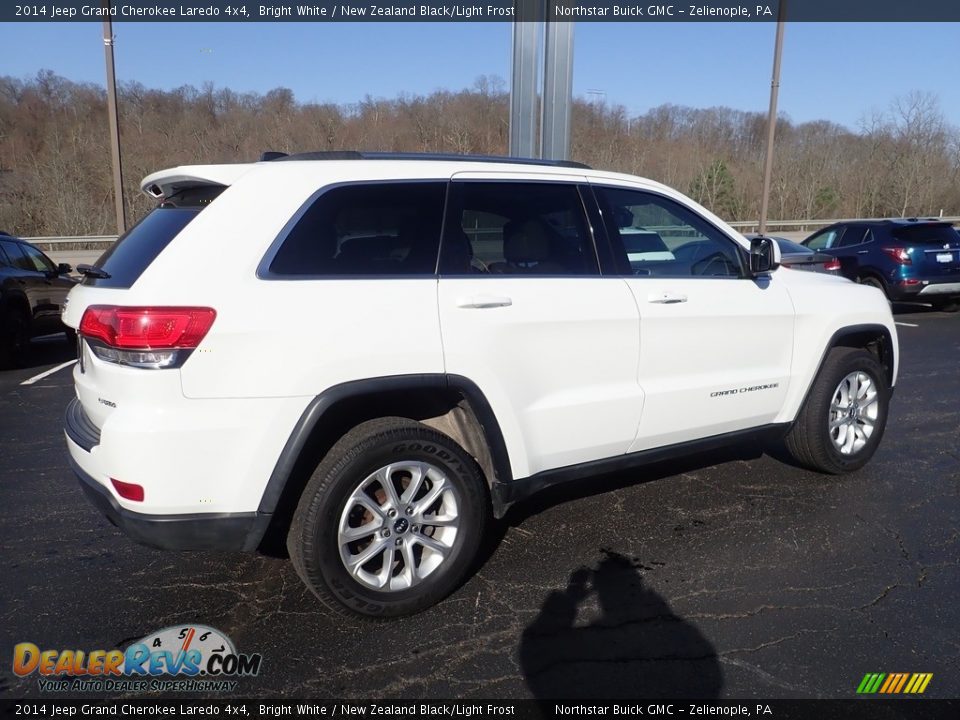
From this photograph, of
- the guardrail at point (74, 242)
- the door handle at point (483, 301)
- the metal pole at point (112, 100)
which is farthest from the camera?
the guardrail at point (74, 242)

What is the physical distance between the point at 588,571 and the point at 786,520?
1.33m

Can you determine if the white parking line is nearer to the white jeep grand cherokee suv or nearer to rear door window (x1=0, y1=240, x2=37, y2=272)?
rear door window (x1=0, y1=240, x2=37, y2=272)

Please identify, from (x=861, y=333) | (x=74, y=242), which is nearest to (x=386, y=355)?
(x=861, y=333)

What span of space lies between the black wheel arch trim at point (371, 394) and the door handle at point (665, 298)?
3.60 ft

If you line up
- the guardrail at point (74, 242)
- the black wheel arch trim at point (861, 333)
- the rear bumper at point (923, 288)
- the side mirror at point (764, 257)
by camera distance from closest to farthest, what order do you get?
the side mirror at point (764, 257) → the black wheel arch trim at point (861, 333) → the rear bumper at point (923, 288) → the guardrail at point (74, 242)

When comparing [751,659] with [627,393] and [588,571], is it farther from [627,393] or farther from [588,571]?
[627,393]

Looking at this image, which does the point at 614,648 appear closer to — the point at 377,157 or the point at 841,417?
the point at 377,157

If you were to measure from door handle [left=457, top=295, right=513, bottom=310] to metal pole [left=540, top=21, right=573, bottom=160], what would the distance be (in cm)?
650

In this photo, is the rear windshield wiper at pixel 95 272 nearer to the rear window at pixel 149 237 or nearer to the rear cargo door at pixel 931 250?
the rear window at pixel 149 237

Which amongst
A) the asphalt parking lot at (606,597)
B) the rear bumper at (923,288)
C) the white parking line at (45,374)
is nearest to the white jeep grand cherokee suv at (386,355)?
the asphalt parking lot at (606,597)

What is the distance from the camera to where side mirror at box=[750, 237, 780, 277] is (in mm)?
4109

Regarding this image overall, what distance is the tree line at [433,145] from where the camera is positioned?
130 ft

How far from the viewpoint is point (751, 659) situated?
2.80 m

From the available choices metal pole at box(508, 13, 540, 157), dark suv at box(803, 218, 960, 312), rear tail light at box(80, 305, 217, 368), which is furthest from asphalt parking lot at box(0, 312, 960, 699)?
dark suv at box(803, 218, 960, 312)
